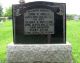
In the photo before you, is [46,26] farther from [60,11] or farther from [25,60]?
[25,60]

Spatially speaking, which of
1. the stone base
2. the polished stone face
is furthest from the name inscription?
the stone base

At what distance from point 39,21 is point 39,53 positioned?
2.67 ft

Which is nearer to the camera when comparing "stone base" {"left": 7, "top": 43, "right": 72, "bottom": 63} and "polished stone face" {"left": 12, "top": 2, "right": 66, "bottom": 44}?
"stone base" {"left": 7, "top": 43, "right": 72, "bottom": 63}

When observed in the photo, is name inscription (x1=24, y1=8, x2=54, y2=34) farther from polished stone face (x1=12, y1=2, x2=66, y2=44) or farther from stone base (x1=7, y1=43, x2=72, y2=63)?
stone base (x1=7, y1=43, x2=72, y2=63)

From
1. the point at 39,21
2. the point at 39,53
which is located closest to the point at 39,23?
the point at 39,21

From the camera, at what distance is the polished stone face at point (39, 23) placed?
752cm

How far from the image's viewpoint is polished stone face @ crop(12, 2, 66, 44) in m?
7.52

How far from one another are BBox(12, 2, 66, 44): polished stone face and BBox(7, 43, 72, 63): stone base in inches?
8.4

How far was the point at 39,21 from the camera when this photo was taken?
299 inches

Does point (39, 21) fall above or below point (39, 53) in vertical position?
above

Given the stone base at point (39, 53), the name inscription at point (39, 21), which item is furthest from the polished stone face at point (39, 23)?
the stone base at point (39, 53)

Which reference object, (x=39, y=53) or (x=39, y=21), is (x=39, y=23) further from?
(x=39, y=53)

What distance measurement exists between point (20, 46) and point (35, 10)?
38.1 inches

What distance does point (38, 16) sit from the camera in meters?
7.58
